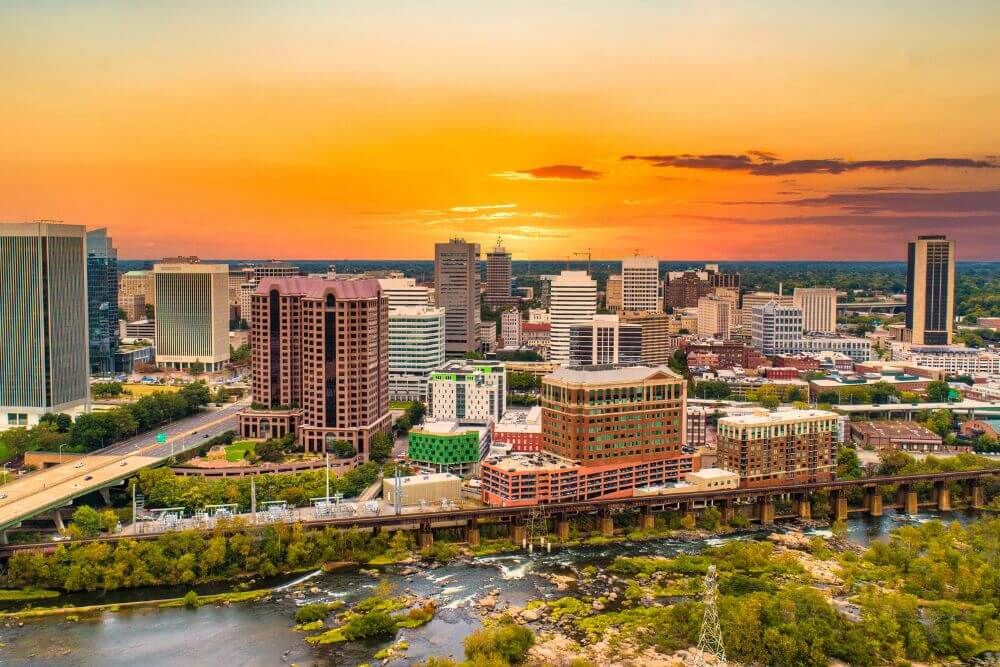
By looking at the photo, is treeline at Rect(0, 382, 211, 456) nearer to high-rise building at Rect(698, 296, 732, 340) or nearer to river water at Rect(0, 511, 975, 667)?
river water at Rect(0, 511, 975, 667)

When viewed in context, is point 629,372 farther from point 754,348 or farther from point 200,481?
point 754,348

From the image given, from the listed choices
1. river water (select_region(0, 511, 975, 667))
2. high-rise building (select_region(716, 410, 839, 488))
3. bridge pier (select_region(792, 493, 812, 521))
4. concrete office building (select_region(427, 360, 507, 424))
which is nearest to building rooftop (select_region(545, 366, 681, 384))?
high-rise building (select_region(716, 410, 839, 488))

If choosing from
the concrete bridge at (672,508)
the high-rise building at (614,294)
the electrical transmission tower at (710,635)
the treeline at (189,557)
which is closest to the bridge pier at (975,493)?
the concrete bridge at (672,508)

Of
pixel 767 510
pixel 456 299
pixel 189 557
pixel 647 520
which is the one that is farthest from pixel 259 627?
pixel 456 299

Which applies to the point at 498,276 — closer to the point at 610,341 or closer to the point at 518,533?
the point at 610,341

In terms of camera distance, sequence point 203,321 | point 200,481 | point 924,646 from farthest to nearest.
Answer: point 203,321
point 200,481
point 924,646

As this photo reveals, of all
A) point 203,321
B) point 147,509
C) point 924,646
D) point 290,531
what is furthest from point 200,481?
point 203,321

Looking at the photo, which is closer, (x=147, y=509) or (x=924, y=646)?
(x=924, y=646)
